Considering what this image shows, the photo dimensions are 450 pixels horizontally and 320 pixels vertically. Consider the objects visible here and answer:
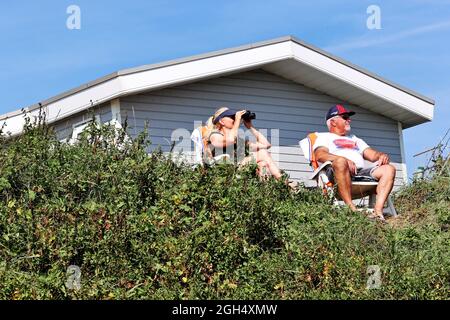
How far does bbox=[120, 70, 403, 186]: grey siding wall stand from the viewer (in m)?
14.7

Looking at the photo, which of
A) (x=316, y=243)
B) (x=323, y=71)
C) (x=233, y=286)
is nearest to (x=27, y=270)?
(x=233, y=286)

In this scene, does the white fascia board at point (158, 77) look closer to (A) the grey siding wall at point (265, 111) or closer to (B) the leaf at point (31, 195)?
(A) the grey siding wall at point (265, 111)

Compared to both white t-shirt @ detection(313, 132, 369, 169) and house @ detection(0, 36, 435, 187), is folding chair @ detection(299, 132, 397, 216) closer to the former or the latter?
white t-shirt @ detection(313, 132, 369, 169)

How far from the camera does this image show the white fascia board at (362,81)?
612 inches

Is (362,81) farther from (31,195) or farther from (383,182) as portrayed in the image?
(31,195)

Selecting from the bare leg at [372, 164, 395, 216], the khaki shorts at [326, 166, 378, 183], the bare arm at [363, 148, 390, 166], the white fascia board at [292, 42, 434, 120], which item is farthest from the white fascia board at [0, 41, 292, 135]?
the bare leg at [372, 164, 395, 216]

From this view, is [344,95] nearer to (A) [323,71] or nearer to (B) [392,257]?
(A) [323,71]

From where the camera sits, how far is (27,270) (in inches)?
347

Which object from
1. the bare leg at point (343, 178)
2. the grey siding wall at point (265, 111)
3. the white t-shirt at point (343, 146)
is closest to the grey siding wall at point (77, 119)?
the grey siding wall at point (265, 111)

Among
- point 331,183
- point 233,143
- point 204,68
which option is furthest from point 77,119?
point 331,183

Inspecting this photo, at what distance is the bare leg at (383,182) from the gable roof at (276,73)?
121 inches

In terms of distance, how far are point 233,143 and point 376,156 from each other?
6.72 feet

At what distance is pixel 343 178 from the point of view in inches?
492

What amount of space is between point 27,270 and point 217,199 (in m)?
2.13
